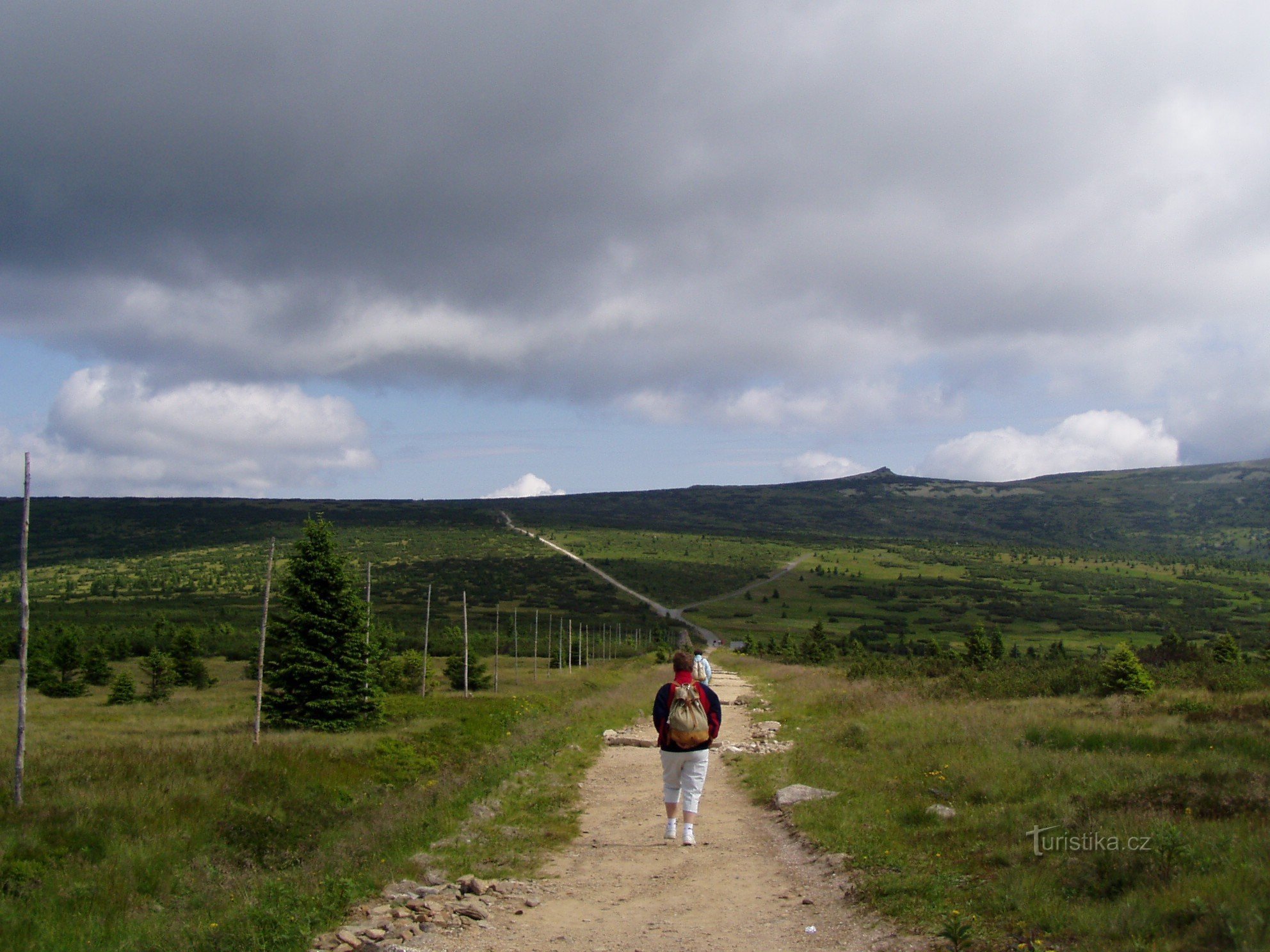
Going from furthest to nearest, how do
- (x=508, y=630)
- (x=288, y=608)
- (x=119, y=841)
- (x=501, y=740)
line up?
(x=508, y=630), (x=288, y=608), (x=501, y=740), (x=119, y=841)

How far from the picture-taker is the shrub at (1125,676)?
25.5 m

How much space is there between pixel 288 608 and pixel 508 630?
79096 mm

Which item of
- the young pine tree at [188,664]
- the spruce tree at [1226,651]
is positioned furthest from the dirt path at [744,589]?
the spruce tree at [1226,651]

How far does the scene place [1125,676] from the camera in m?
26.0

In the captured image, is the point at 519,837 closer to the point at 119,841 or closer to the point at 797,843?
the point at 797,843


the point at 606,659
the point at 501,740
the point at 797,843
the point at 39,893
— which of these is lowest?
the point at 606,659

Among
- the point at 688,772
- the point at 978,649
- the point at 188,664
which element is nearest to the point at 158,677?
the point at 188,664

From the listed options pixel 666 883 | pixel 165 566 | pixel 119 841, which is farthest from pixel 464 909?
pixel 165 566

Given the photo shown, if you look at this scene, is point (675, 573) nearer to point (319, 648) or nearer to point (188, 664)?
point (188, 664)

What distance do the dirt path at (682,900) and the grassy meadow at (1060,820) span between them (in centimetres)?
52

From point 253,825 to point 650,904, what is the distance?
950cm

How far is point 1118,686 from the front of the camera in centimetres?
2597

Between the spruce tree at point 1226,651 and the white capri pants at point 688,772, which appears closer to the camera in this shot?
the white capri pants at point 688,772

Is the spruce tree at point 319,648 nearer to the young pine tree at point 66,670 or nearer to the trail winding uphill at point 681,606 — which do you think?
the young pine tree at point 66,670
